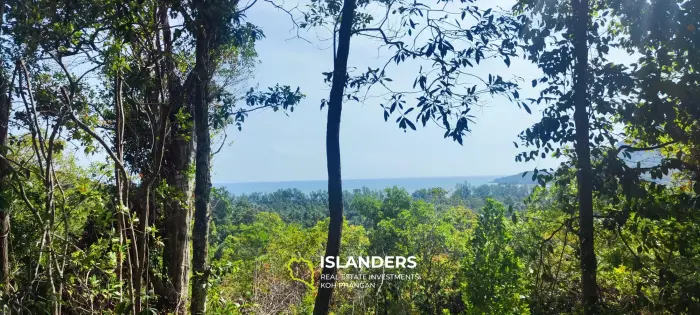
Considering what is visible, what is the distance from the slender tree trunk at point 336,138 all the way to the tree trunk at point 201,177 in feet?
2.13

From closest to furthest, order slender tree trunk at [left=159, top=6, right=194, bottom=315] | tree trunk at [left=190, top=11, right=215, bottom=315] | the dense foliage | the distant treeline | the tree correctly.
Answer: the dense foliage → tree trunk at [left=190, top=11, right=215, bottom=315] → slender tree trunk at [left=159, top=6, right=194, bottom=315] → the tree → the distant treeline

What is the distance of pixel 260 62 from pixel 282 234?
186 inches

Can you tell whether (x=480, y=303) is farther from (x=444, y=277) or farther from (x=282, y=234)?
(x=282, y=234)

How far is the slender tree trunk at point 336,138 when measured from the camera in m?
1.74

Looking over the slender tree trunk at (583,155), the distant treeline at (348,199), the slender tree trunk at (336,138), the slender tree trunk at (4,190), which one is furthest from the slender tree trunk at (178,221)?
the slender tree trunk at (583,155)

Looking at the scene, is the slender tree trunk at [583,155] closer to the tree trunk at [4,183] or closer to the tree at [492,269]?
the tree trunk at [4,183]

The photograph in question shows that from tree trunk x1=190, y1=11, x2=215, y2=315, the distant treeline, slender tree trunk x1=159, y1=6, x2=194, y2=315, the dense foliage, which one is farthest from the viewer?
the distant treeline

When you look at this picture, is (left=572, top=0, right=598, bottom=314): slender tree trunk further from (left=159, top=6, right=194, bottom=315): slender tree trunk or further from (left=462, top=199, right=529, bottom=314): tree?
(left=462, top=199, right=529, bottom=314): tree

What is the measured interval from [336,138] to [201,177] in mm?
1098

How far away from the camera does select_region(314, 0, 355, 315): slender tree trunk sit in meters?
1.74

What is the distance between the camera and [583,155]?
169 cm

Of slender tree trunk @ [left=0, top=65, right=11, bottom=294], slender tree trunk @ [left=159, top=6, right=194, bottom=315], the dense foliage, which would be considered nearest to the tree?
the dense foliage

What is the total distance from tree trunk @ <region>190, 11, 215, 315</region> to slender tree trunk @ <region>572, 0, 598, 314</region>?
1585mm

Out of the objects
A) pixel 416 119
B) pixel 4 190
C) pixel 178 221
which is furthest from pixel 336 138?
pixel 178 221
